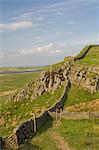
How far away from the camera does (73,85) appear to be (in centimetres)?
5869

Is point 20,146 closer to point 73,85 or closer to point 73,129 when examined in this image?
point 73,129

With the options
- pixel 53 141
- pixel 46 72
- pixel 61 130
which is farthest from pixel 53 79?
pixel 53 141

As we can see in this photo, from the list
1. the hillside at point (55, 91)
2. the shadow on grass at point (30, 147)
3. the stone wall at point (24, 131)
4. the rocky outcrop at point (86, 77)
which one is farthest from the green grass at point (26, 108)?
the shadow on grass at point (30, 147)

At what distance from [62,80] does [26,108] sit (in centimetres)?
799

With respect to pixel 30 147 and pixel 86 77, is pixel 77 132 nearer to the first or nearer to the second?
pixel 30 147

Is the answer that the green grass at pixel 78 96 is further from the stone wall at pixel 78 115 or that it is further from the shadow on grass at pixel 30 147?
the shadow on grass at pixel 30 147

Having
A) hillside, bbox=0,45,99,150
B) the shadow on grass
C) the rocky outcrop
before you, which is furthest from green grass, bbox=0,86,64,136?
the shadow on grass

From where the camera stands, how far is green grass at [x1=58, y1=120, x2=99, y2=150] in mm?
35156

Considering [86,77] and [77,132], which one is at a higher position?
[86,77]

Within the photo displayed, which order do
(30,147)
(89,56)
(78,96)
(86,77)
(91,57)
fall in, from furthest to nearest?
(89,56)
(91,57)
(86,77)
(78,96)
(30,147)

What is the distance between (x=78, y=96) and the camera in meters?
54.0

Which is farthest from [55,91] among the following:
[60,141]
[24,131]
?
[60,141]

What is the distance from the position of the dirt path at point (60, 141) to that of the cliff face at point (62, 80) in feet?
55.1

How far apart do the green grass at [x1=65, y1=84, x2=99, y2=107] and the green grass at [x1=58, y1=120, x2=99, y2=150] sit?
A: 25.6 ft
